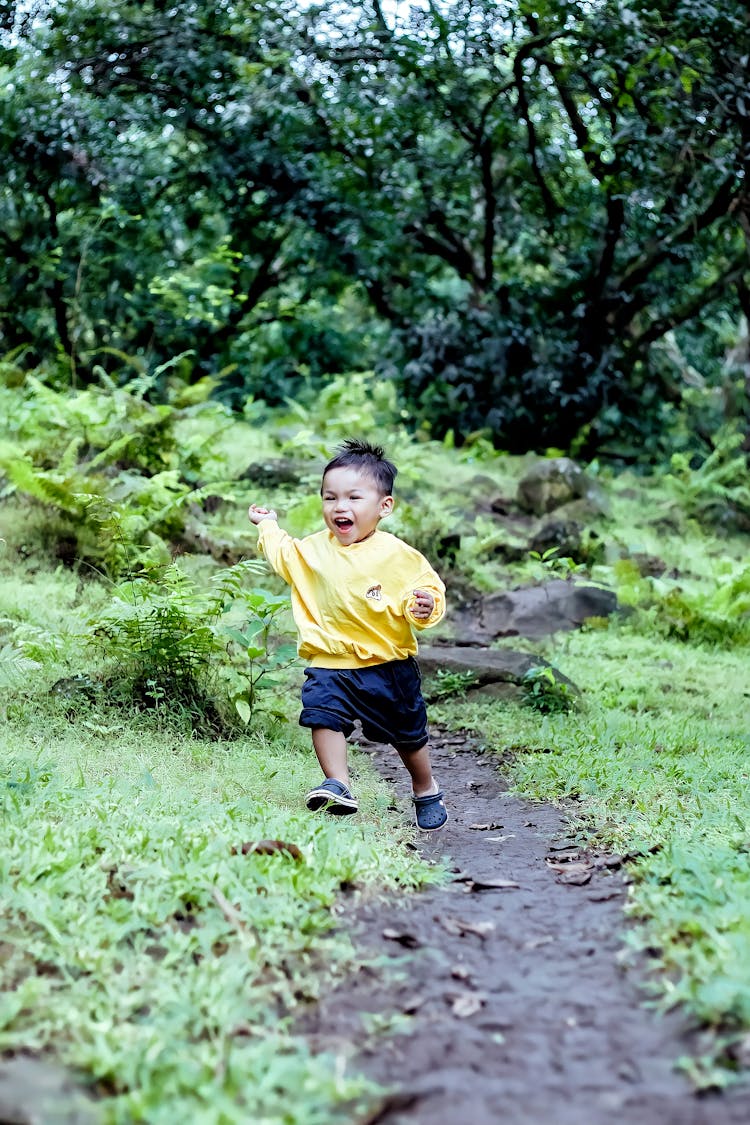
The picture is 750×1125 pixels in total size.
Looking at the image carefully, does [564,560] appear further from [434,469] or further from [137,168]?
[137,168]

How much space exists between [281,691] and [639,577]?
4.13 m

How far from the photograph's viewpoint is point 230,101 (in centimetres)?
1198

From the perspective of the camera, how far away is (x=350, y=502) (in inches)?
166

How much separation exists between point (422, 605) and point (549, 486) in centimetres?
698

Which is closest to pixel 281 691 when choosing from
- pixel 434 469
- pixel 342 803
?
pixel 342 803

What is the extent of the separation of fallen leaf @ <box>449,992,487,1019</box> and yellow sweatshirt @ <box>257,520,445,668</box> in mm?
1775

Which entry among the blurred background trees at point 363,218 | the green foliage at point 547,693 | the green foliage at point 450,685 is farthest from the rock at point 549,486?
the green foliage at point 547,693

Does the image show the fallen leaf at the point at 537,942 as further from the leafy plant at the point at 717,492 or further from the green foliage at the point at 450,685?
the leafy plant at the point at 717,492

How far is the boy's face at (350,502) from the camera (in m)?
4.22

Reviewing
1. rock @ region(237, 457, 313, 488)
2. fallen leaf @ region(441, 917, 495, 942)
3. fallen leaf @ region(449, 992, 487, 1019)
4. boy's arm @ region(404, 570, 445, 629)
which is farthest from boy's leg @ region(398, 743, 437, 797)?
rock @ region(237, 457, 313, 488)

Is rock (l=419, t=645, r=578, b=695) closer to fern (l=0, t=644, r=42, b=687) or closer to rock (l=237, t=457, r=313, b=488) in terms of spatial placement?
fern (l=0, t=644, r=42, b=687)

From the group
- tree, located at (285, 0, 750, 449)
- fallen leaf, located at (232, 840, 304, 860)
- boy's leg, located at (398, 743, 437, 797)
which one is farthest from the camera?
tree, located at (285, 0, 750, 449)

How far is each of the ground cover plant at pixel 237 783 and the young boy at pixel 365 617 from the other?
35 cm

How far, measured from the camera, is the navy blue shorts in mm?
4047
